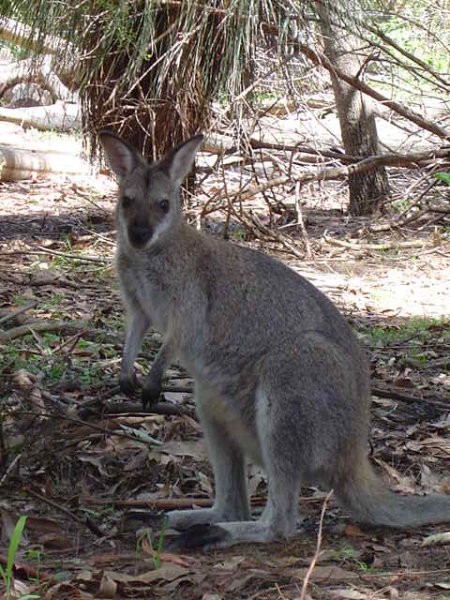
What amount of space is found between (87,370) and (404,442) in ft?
5.61

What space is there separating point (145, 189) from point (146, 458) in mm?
1222

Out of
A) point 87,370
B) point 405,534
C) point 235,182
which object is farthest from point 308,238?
point 405,534

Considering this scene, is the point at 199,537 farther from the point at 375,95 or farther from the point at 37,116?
the point at 37,116

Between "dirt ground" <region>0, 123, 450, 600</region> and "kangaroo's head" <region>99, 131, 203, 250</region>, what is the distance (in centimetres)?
83

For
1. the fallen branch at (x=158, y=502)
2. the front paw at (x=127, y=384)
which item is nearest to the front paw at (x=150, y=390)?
the front paw at (x=127, y=384)

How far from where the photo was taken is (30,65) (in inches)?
342

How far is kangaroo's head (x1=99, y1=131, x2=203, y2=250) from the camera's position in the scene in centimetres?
443

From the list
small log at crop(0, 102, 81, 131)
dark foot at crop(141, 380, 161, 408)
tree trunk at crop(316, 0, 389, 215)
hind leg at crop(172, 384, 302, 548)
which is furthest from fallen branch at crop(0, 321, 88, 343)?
small log at crop(0, 102, 81, 131)

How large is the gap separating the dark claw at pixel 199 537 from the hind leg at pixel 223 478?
0.30 m

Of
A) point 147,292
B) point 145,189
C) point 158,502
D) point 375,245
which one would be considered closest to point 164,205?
point 145,189

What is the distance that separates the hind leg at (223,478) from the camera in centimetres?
417

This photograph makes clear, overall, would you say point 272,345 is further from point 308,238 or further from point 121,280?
point 308,238

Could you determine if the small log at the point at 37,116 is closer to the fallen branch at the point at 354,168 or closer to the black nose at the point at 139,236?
the fallen branch at the point at 354,168

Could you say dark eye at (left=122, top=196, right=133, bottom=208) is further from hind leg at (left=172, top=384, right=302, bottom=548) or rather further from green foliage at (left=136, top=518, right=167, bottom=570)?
green foliage at (left=136, top=518, right=167, bottom=570)
